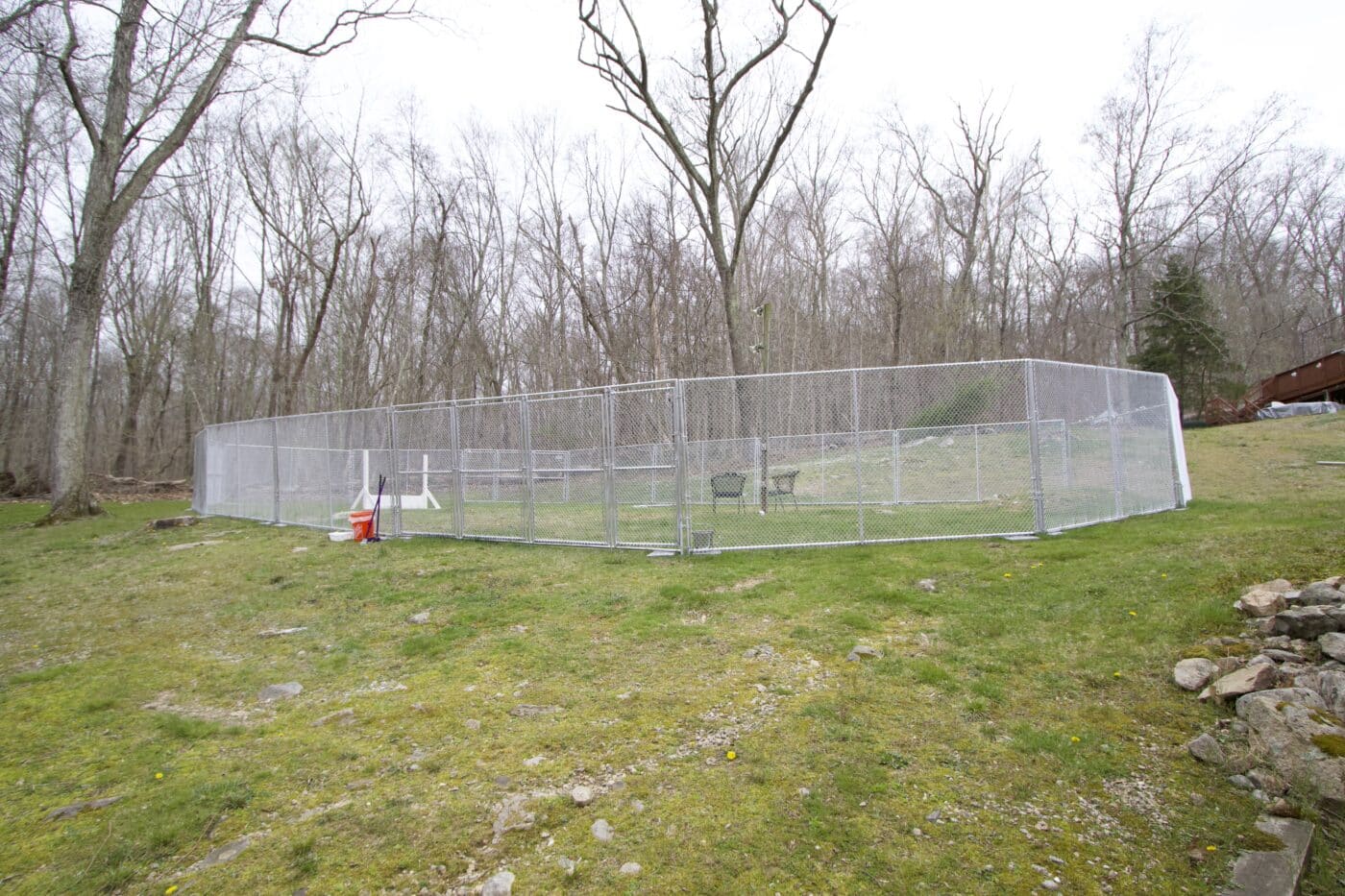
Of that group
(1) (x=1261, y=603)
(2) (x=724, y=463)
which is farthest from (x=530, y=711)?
(2) (x=724, y=463)

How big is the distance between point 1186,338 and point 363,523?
29761 mm

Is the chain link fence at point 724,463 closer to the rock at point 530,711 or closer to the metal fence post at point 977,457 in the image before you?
the metal fence post at point 977,457

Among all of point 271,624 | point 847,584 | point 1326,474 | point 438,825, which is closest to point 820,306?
point 1326,474

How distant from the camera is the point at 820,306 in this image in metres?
33.3

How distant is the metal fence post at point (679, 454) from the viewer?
7.97 meters

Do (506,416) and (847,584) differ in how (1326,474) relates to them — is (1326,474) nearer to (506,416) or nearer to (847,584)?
(847,584)

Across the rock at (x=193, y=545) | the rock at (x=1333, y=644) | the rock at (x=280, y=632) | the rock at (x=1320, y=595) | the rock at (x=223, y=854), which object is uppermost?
the rock at (x=1320, y=595)

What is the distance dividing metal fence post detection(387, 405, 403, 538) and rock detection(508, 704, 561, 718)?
24.7ft

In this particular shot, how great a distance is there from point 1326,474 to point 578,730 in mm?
14780

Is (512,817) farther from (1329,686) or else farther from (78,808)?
(1329,686)

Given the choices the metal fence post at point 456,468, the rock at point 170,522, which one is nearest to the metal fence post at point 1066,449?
the metal fence post at point 456,468

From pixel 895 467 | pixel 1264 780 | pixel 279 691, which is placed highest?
pixel 895 467

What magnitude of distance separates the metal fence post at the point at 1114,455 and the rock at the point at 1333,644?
6.54 metres

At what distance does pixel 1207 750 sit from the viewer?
9.89 feet
